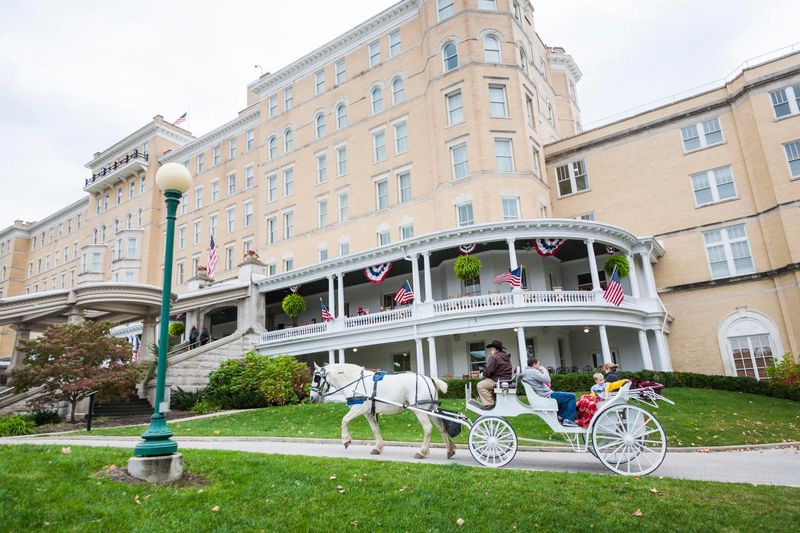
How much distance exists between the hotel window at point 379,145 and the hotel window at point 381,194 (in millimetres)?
1593

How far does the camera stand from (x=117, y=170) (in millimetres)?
53469

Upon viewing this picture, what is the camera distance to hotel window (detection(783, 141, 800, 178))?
26169 millimetres

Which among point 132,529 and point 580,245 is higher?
point 580,245

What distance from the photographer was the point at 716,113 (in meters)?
29.3

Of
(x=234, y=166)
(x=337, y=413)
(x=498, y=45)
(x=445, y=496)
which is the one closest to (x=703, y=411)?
(x=337, y=413)

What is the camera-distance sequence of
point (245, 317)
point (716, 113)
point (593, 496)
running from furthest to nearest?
point (245, 317) < point (716, 113) < point (593, 496)

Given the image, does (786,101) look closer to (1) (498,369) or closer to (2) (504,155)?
(2) (504,155)

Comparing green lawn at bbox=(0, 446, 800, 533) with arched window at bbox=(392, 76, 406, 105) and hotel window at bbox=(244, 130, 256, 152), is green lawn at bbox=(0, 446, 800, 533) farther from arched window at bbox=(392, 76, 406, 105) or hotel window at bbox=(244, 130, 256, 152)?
hotel window at bbox=(244, 130, 256, 152)

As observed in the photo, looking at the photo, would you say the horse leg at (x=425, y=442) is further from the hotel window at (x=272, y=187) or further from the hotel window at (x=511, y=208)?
the hotel window at (x=272, y=187)

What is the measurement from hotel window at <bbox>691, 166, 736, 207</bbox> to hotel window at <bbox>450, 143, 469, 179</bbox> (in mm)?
12479

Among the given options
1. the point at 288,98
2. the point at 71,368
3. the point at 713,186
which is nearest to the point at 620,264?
the point at 713,186

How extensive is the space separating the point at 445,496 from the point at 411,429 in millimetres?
8220

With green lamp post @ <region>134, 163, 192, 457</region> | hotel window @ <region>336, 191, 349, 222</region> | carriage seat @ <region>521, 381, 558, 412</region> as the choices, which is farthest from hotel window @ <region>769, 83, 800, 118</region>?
green lamp post @ <region>134, 163, 192, 457</region>

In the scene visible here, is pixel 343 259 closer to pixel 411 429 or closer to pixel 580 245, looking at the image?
pixel 580 245
